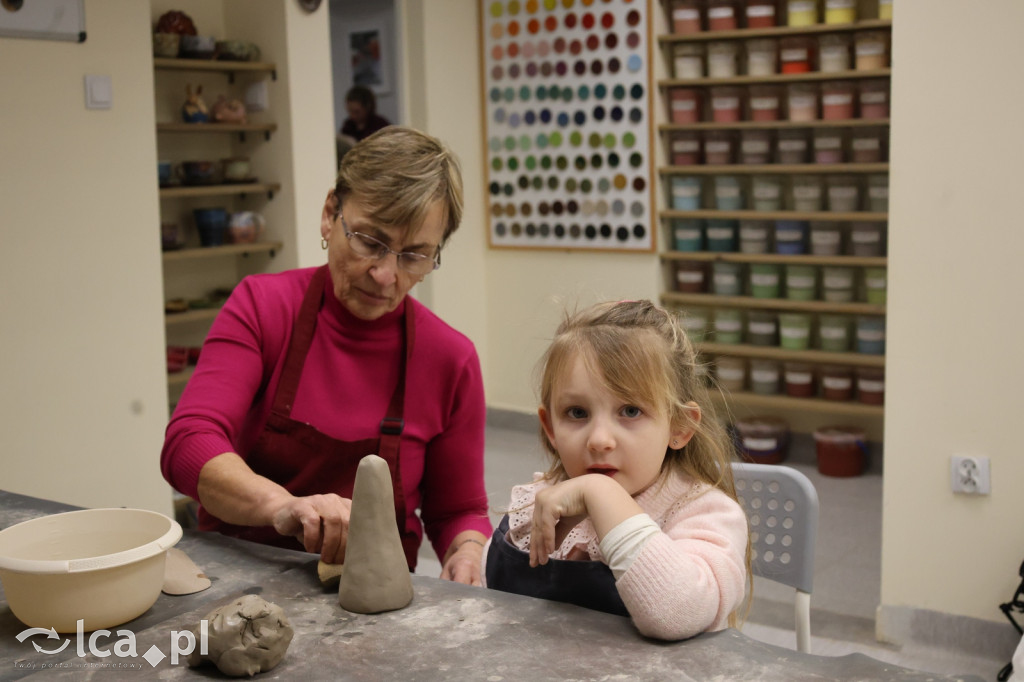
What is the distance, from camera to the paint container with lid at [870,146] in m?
4.33

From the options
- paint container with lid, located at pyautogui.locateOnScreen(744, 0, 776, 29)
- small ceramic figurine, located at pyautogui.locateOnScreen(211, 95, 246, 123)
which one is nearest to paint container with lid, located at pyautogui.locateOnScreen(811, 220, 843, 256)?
paint container with lid, located at pyautogui.locateOnScreen(744, 0, 776, 29)

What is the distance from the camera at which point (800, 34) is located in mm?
4496

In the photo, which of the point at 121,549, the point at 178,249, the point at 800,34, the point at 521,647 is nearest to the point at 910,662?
the point at 521,647

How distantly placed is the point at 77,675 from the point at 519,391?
4.31 m

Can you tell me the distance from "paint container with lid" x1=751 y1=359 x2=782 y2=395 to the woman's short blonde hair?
322cm

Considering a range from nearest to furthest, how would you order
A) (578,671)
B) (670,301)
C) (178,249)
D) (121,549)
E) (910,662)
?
(578,671) → (121,549) → (910,662) → (178,249) → (670,301)

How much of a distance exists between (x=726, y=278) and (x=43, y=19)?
291 centimetres

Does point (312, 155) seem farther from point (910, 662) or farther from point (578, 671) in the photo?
point (578, 671)

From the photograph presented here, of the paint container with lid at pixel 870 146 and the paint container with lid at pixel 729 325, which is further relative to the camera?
the paint container with lid at pixel 729 325

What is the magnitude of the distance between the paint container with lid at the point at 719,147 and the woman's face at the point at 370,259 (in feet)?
10.2

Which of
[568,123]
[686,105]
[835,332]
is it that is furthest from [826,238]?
[568,123]

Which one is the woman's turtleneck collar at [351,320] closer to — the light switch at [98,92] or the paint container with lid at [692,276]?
the light switch at [98,92]

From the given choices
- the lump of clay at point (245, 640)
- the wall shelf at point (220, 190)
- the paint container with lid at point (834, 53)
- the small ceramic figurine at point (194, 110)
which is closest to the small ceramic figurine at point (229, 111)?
the small ceramic figurine at point (194, 110)

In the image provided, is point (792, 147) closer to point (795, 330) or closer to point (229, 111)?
point (795, 330)
